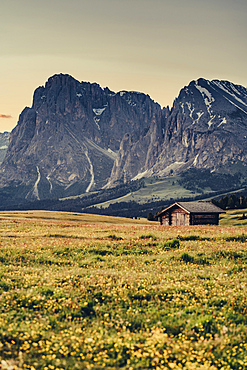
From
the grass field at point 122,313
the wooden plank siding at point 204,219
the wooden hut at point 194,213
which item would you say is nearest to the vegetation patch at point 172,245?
the grass field at point 122,313

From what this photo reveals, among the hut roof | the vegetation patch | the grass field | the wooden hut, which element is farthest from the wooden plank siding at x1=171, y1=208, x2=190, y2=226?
the grass field

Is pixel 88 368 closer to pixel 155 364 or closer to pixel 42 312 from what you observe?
pixel 155 364

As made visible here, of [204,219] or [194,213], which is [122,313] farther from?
[204,219]

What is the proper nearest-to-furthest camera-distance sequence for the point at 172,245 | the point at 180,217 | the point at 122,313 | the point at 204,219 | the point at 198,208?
A: the point at 122,313
the point at 172,245
the point at 198,208
the point at 204,219
the point at 180,217

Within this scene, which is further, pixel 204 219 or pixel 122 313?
pixel 204 219

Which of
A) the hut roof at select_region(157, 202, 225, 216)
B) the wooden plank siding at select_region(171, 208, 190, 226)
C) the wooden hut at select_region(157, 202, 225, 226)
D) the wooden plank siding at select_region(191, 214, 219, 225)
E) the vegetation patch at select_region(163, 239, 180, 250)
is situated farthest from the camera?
the wooden plank siding at select_region(171, 208, 190, 226)

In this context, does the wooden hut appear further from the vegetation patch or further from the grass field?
the grass field

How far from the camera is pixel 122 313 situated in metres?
12.4

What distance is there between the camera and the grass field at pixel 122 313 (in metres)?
9.57

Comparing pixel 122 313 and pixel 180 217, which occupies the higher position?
pixel 122 313

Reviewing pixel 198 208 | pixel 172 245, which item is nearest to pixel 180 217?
pixel 198 208

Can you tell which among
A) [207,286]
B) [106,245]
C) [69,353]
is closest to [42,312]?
[69,353]

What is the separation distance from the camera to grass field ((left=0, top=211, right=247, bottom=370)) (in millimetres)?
9570

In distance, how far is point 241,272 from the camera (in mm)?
18125
